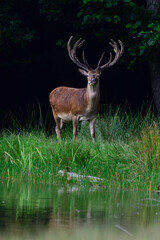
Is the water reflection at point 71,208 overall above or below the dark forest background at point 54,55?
below

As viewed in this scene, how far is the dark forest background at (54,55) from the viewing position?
14211mm

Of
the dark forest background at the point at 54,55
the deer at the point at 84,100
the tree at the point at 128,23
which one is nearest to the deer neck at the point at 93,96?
the deer at the point at 84,100

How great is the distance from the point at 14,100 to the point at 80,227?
13873mm

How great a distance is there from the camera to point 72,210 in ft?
14.7

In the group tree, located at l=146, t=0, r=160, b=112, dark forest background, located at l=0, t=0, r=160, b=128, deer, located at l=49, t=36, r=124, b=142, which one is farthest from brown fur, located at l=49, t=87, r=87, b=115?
tree, located at l=146, t=0, r=160, b=112

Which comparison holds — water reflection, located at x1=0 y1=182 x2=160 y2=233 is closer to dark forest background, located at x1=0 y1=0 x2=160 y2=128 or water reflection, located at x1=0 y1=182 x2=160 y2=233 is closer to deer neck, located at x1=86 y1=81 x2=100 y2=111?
deer neck, located at x1=86 y1=81 x2=100 y2=111

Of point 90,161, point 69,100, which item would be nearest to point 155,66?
point 69,100

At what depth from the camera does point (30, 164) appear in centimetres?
733

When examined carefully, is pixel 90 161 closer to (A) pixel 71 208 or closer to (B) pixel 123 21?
(A) pixel 71 208

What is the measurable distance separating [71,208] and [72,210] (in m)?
0.11

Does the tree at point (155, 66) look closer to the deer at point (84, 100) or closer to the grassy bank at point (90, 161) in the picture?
the deer at point (84, 100)

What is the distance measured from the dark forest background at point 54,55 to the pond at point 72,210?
27.0 feet

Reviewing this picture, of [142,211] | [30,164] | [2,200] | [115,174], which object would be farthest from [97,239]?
[30,164]

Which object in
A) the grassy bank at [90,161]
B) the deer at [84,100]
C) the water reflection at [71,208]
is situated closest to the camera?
the water reflection at [71,208]
